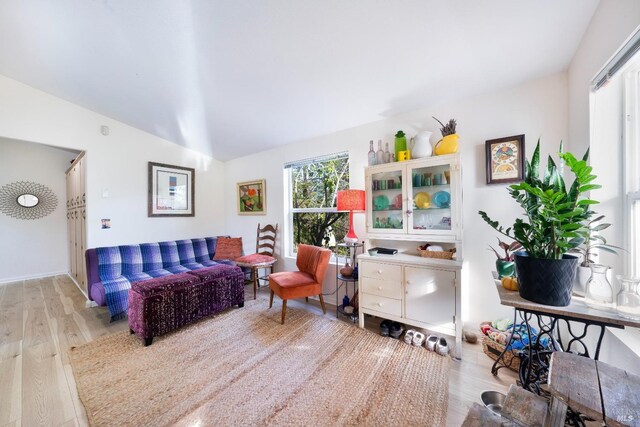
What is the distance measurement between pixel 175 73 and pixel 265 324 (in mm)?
2593

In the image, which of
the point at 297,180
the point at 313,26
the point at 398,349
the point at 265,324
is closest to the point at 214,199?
the point at 297,180

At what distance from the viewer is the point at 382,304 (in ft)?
7.00

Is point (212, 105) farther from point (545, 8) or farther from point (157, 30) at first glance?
point (545, 8)

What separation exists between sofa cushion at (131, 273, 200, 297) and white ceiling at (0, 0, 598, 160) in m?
1.91

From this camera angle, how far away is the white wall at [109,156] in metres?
2.68

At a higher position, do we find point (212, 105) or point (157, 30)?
point (157, 30)

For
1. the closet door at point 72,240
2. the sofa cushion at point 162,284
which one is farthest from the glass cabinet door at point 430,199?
the closet door at point 72,240

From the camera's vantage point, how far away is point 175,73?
7.13 ft

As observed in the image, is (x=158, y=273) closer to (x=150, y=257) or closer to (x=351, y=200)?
(x=150, y=257)

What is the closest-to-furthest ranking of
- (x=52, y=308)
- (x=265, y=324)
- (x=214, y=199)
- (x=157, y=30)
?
1. (x=157, y=30)
2. (x=265, y=324)
3. (x=52, y=308)
4. (x=214, y=199)

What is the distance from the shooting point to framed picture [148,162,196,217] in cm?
359

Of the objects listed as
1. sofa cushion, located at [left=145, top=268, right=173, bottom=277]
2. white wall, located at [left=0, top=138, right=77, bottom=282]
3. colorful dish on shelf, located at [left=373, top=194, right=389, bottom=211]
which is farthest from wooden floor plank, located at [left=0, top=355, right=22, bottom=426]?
white wall, located at [left=0, top=138, right=77, bottom=282]

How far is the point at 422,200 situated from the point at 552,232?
112cm

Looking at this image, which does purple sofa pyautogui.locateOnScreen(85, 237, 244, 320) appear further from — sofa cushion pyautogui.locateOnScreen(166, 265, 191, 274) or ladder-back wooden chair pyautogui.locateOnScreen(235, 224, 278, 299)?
ladder-back wooden chair pyautogui.locateOnScreen(235, 224, 278, 299)
